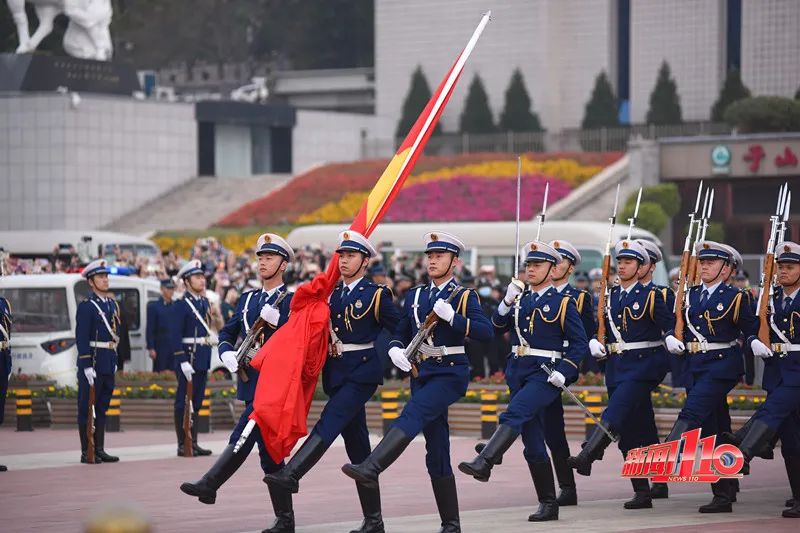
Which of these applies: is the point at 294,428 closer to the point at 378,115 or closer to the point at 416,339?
the point at 416,339

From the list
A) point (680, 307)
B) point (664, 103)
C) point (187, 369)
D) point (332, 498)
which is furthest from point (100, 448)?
point (664, 103)

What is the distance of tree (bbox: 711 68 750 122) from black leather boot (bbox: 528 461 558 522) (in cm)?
5053

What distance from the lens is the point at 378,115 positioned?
7206 centimetres

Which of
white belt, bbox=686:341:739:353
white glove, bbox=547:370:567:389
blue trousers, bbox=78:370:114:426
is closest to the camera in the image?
white glove, bbox=547:370:567:389

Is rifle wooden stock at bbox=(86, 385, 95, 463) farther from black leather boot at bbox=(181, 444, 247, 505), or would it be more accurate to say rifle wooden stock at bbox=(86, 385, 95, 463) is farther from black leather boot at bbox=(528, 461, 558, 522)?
black leather boot at bbox=(528, 461, 558, 522)

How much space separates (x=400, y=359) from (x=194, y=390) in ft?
22.7

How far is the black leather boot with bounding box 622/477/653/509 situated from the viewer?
12.4 metres

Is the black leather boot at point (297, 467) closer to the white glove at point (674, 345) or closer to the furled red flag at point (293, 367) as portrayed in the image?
the furled red flag at point (293, 367)

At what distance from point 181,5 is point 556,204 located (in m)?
41.7

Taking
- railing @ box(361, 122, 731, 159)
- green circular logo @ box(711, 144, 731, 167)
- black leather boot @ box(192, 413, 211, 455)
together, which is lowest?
black leather boot @ box(192, 413, 211, 455)

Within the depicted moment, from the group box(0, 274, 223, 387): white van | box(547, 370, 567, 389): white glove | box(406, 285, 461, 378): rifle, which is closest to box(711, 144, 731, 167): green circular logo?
box(0, 274, 223, 387): white van

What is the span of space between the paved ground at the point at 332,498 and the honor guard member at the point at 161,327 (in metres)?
2.23

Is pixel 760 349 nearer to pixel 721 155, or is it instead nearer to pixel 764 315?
pixel 764 315

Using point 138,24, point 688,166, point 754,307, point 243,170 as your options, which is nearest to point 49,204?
point 243,170
